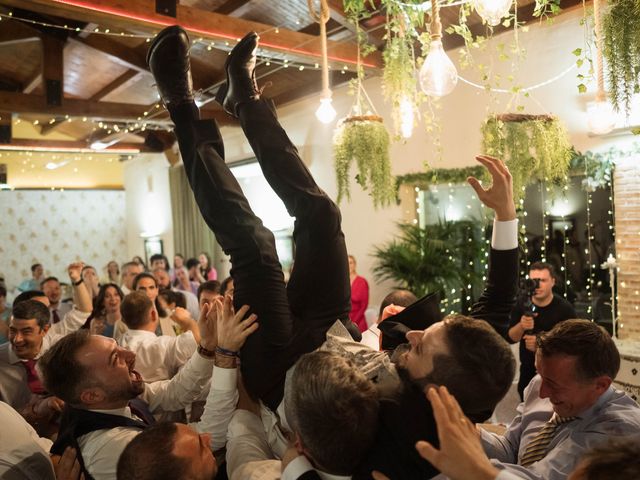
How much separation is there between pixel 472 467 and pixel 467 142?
5386 millimetres

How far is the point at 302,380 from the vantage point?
A: 1.26m

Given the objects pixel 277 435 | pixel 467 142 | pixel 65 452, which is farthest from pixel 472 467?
pixel 467 142

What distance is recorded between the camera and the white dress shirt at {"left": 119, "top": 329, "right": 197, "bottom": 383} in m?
2.85

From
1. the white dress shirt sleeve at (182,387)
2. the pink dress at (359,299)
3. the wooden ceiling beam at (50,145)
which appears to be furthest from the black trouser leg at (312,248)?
the wooden ceiling beam at (50,145)

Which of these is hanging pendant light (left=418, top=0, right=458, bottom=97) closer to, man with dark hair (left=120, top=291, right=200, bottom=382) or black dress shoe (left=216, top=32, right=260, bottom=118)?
black dress shoe (left=216, top=32, right=260, bottom=118)

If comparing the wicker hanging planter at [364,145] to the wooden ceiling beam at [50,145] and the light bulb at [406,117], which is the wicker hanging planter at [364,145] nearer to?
the light bulb at [406,117]

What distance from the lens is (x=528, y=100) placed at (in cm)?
549

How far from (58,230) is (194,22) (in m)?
8.73

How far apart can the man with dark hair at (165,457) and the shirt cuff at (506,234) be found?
3.66 feet

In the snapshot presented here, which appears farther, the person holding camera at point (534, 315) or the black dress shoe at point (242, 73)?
the person holding camera at point (534, 315)

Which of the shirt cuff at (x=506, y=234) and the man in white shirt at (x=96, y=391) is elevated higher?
the shirt cuff at (x=506, y=234)

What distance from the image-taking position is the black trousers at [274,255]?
175 centimetres

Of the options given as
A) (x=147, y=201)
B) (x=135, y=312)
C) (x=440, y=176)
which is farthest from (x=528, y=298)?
(x=147, y=201)

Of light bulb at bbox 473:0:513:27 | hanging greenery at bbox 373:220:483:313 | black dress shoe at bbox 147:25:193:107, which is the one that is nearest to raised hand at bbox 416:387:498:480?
black dress shoe at bbox 147:25:193:107
